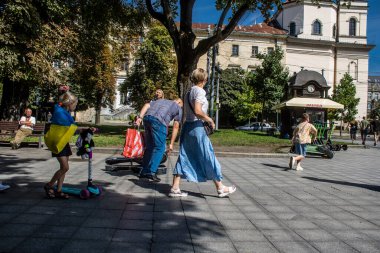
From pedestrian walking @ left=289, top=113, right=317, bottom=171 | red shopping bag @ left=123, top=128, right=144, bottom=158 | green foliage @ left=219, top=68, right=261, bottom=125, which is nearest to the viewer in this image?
red shopping bag @ left=123, top=128, right=144, bottom=158

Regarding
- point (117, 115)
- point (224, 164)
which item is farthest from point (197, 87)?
point (117, 115)

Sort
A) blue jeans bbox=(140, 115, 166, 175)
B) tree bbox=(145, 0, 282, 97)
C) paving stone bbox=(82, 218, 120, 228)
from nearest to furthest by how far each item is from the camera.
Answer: paving stone bbox=(82, 218, 120, 228) → blue jeans bbox=(140, 115, 166, 175) → tree bbox=(145, 0, 282, 97)

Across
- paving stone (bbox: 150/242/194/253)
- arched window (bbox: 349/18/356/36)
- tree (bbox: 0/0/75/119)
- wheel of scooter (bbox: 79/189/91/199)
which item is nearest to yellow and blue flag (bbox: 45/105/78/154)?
wheel of scooter (bbox: 79/189/91/199)

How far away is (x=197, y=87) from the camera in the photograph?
549cm

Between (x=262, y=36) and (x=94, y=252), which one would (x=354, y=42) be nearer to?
(x=262, y=36)

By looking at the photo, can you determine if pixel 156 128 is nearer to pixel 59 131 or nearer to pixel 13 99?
pixel 59 131

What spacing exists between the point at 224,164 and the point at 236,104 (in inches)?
1684

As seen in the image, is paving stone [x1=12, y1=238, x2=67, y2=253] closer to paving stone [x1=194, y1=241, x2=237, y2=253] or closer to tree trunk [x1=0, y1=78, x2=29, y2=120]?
paving stone [x1=194, y1=241, x2=237, y2=253]

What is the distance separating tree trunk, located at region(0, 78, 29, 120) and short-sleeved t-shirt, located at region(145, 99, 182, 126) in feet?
46.2

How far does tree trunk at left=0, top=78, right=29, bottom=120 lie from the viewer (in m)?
18.2

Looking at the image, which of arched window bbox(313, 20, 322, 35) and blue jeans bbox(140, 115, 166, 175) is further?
arched window bbox(313, 20, 322, 35)

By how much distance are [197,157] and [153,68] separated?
40103 mm

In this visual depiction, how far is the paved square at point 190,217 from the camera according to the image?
3.50m

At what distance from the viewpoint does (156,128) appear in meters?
6.68
